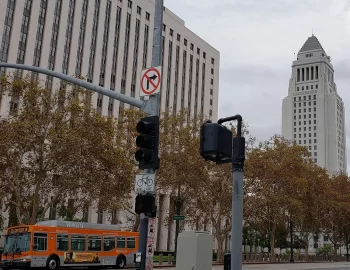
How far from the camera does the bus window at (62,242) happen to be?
3048 cm

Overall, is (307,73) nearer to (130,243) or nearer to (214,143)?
(130,243)

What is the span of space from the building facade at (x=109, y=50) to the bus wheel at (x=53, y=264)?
1966 cm

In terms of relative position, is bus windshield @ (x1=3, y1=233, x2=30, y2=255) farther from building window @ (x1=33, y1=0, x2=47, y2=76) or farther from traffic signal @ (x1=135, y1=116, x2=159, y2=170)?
building window @ (x1=33, y1=0, x2=47, y2=76)

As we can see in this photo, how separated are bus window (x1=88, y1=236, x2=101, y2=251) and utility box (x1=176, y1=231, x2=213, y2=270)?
25380 millimetres

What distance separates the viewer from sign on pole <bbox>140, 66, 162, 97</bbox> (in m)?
9.32

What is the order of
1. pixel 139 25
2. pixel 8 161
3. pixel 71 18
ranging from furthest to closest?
pixel 139 25 < pixel 71 18 < pixel 8 161

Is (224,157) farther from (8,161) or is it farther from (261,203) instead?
(261,203)

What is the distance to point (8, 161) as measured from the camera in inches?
1308

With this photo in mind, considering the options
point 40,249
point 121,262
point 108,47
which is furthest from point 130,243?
point 108,47

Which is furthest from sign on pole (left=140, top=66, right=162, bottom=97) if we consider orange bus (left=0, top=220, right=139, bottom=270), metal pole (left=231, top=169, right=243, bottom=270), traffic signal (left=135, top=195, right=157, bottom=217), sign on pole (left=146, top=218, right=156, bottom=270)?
orange bus (left=0, top=220, right=139, bottom=270)

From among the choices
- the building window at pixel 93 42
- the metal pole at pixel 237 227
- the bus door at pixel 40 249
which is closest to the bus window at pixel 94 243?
the bus door at pixel 40 249

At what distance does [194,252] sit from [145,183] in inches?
59.1

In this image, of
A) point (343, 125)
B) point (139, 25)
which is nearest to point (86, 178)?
point (139, 25)

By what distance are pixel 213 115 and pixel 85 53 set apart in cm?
3650
